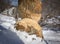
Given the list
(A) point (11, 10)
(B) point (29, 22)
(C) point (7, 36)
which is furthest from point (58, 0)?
(C) point (7, 36)

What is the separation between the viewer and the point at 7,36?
427 cm

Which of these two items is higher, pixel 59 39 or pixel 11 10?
pixel 11 10

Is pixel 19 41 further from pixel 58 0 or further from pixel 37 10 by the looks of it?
pixel 58 0

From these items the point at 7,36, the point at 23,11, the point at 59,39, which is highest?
the point at 23,11

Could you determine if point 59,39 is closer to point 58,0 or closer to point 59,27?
point 59,27

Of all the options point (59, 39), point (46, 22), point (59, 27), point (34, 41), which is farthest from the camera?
point (46, 22)

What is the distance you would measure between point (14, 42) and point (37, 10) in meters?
2.01

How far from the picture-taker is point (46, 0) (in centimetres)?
1030

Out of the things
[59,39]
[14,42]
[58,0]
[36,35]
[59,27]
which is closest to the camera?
[14,42]

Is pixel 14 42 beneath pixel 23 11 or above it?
beneath

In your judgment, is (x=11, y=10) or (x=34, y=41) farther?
(x=11, y=10)

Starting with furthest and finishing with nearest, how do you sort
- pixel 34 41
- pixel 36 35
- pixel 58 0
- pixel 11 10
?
pixel 58 0
pixel 11 10
pixel 36 35
pixel 34 41

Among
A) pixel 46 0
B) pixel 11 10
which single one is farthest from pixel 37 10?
pixel 46 0

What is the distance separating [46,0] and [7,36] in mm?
6335
